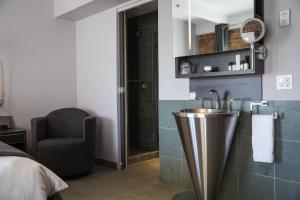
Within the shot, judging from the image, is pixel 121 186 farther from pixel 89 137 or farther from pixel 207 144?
pixel 207 144

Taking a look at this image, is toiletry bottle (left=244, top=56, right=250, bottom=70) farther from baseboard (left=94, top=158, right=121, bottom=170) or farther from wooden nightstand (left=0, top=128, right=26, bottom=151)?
wooden nightstand (left=0, top=128, right=26, bottom=151)

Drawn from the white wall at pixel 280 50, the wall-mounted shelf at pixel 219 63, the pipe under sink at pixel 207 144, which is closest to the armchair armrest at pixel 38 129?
the wall-mounted shelf at pixel 219 63

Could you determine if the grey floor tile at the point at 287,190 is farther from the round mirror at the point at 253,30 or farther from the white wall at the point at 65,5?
the white wall at the point at 65,5

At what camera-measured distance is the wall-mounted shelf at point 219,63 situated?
2223 mm

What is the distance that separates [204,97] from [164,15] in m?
1.06

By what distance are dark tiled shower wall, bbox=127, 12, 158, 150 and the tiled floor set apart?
1077 millimetres

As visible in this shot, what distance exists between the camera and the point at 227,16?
2.43m

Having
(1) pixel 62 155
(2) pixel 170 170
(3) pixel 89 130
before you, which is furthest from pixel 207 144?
(1) pixel 62 155

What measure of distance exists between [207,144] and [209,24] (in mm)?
1161

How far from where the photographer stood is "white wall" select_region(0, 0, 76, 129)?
3793 millimetres

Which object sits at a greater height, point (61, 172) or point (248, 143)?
point (248, 143)

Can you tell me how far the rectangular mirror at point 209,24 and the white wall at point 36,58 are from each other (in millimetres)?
2174

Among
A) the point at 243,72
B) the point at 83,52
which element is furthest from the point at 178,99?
→ the point at 83,52

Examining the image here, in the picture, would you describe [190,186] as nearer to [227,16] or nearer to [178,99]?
[178,99]
